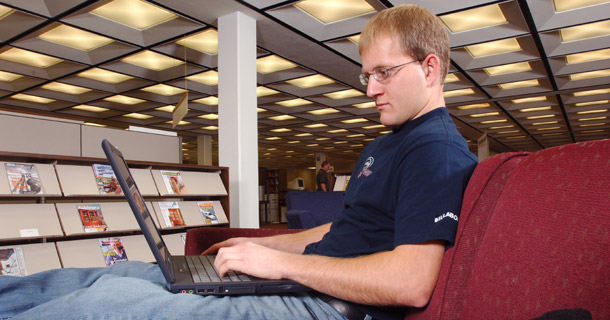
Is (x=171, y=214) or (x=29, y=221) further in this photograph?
(x=171, y=214)

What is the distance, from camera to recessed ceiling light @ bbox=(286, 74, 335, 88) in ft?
22.7

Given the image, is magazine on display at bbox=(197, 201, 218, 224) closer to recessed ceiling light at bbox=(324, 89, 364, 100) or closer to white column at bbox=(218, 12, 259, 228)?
white column at bbox=(218, 12, 259, 228)

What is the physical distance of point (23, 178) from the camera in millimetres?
2902

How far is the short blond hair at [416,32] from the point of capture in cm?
101

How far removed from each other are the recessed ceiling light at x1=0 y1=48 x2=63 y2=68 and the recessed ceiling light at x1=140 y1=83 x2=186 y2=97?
5.24 feet


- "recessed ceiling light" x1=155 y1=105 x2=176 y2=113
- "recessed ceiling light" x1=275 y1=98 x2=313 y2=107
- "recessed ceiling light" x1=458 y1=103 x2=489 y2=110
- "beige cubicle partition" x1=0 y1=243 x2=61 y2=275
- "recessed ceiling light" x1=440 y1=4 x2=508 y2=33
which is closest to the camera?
"beige cubicle partition" x1=0 y1=243 x2=61 y2=275

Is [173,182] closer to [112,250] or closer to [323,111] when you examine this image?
[112,250]

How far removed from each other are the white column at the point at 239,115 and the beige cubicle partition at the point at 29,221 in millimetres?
1642

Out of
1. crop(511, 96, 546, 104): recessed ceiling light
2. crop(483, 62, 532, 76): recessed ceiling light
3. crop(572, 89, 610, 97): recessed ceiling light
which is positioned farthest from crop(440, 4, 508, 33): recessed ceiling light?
crop(572, 89, 610, 97): recessed ceiling light

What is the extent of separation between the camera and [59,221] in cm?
305

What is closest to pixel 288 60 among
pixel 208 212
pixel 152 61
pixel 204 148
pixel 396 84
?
pixel 152 61

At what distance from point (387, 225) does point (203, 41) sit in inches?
186

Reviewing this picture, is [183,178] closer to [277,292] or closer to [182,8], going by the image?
[182,8]

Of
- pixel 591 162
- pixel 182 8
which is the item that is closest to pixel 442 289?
pixel 591 162
